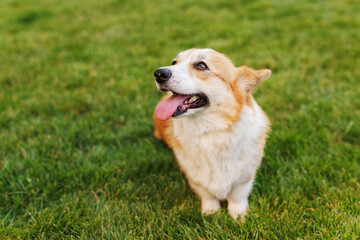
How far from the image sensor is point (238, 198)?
2.38 m

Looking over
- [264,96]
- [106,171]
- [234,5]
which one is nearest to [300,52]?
[264,96]

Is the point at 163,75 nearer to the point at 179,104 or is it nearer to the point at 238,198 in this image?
the point at 179,104

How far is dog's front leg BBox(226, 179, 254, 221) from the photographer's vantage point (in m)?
2.36

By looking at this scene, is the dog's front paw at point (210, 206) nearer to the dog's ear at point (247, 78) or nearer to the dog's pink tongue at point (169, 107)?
the dog's pink tongue at point (169, 107)

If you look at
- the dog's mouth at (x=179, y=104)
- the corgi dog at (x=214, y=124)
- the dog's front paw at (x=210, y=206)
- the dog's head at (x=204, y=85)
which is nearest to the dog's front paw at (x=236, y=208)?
the corgi dog at (x=214, y=124)

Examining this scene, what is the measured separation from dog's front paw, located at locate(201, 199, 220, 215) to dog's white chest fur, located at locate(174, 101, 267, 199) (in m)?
0.09

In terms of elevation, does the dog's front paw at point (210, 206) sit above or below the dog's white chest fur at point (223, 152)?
below

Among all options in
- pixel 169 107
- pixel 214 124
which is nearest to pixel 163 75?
pixel 169 107

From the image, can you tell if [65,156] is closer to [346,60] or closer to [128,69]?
[128,69]

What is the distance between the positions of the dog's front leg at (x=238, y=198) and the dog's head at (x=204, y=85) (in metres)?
0.61

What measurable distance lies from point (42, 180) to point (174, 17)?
4.28m

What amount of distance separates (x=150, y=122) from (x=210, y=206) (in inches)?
53.7

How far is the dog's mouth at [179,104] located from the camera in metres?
2.15

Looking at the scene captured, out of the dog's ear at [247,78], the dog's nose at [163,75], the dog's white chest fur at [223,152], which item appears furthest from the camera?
the dog's ear at [247,78]
